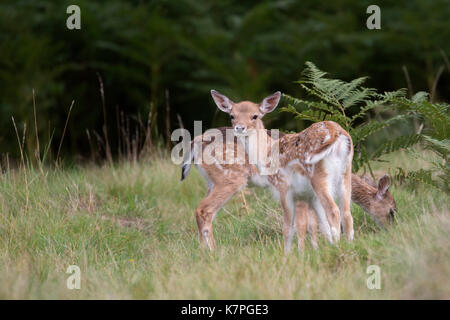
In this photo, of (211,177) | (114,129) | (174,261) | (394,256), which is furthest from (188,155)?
(114,129)

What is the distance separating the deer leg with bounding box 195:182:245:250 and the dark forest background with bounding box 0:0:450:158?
5014mm

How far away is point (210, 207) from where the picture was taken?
5977 mm

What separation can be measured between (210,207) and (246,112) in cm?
94

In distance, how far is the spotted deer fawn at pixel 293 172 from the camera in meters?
4.95

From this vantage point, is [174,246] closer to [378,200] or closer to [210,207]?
[210,207]

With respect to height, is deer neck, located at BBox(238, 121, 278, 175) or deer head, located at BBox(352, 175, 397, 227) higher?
deer neck, located at BBox(238, 121, 278, 175)

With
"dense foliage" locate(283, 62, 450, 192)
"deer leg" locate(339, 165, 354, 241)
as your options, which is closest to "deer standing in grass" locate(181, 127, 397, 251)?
"dense foliage" locate(283, 62, 450, 192)

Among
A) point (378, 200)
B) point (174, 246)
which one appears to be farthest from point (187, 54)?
point (174, 246)

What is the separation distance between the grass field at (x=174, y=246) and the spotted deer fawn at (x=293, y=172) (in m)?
0.22

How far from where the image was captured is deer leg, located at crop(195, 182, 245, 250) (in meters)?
5.85

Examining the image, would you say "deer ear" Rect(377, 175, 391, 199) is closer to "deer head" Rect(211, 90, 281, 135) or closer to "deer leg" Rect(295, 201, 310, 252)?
"deer leg" Rect(295, 201, 310, 252)

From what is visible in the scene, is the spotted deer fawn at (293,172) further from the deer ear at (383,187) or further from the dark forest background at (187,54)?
the dark forest background at (187,54)

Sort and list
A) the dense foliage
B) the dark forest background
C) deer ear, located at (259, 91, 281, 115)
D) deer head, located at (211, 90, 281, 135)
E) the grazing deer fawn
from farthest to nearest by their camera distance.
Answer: the dark forest background < deer ear, located at (259, 91, 281, 115) < deer head, located at (211, 90, 281, 135) < the dense foliage < the grazing deer fawn
